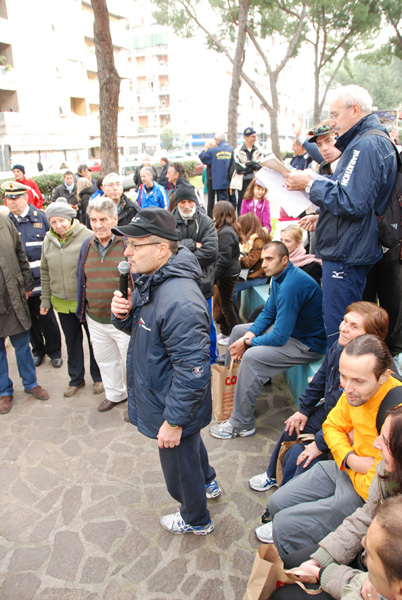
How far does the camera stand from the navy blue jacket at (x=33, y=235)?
4746mm

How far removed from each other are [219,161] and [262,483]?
749 centimetres

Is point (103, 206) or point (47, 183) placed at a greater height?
point (103, 206)

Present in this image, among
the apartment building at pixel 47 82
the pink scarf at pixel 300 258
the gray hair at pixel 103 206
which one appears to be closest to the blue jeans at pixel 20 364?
the gray hair at pixel 103 206

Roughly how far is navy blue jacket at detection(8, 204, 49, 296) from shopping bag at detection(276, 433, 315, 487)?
325cm

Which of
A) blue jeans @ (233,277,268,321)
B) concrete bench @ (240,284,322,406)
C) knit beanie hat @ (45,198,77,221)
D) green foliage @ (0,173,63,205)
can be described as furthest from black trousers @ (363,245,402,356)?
green foliage @ (0,173,63,205)

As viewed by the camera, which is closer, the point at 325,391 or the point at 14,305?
the point at 325,391

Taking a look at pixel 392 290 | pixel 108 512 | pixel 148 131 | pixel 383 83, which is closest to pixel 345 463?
pixel 392 290

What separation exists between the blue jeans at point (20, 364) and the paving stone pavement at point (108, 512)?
289 millimetres

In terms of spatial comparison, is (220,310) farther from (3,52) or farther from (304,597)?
(3,52)

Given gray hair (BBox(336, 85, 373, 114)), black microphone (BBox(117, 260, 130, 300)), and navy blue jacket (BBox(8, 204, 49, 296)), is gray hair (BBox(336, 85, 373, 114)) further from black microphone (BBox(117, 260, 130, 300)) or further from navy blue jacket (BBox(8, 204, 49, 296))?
navy blue jacket (BBox(8, 204, 49, 296))

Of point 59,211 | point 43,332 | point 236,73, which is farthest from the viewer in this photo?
point 236,73

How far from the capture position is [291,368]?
168 inches

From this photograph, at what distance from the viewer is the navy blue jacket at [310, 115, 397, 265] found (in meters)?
2.78

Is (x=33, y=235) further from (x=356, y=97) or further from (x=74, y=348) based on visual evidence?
(x=356, y=97)
